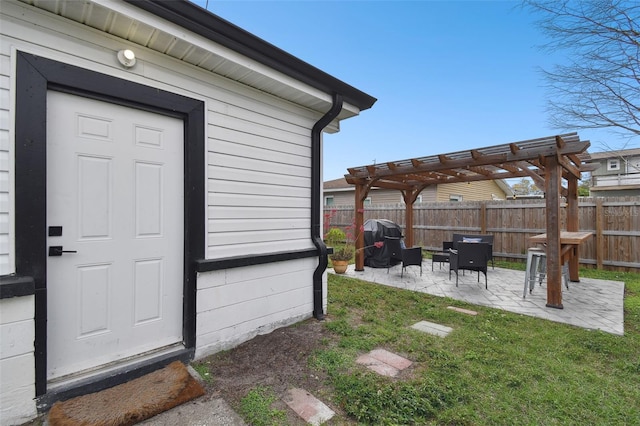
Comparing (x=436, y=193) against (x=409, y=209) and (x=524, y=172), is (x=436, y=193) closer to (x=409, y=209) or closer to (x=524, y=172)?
(x=409, y=209)

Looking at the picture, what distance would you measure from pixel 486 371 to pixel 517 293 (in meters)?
3.34

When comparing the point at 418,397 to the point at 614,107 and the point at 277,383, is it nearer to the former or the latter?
the point at 277,383

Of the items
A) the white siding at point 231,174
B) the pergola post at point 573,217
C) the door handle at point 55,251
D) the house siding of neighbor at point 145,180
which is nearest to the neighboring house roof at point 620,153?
the pergola post at point 573,217

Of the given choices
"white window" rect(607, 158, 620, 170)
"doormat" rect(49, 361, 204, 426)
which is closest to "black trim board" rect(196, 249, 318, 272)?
"doormat" rect(49, 361, 204, 426)

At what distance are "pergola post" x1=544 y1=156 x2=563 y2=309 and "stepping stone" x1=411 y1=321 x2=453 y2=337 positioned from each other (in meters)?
2.08

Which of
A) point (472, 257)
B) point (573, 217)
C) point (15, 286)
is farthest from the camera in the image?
point (573, 217)

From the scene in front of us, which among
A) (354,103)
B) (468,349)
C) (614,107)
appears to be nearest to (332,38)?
(354,103)

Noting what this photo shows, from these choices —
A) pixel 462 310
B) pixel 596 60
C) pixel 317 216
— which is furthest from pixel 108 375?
pixel 596 60

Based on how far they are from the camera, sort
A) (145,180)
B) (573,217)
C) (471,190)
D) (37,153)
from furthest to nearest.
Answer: (471,190) < (573,217) < (145,180) < (37,153)

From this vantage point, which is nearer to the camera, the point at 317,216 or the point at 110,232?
the point at 110,232

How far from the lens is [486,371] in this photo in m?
2.44

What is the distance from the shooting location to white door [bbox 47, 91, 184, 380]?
191 cm

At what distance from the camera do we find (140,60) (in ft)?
7.28

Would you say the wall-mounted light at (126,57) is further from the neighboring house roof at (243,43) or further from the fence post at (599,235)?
the fence post at (599,235)
